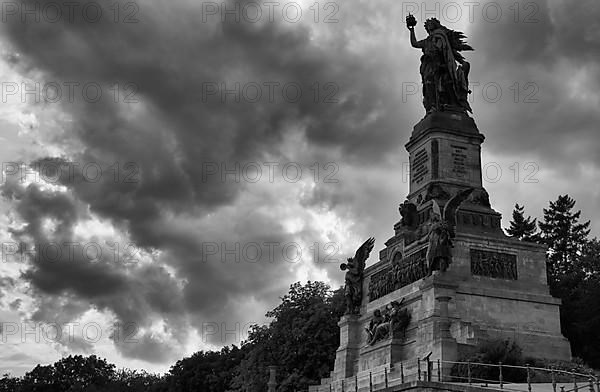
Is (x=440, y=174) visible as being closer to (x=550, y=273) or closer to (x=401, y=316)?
(x=401, y=316)

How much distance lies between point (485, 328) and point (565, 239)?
28.7 m

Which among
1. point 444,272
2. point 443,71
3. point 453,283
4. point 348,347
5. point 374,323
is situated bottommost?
point 348,347

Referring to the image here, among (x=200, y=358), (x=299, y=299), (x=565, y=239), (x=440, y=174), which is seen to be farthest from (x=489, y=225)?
(x=200, y=358)

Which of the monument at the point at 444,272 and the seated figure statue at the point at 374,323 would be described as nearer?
the monument at the point at 444,272

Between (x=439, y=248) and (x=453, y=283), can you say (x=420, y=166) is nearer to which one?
(x=439, y=248)

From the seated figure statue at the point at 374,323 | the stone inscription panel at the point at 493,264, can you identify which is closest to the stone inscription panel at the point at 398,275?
the seated figure statue at the point at 374,323

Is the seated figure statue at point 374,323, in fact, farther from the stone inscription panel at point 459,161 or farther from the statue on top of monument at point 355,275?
the stone inscription panel at point 459,161

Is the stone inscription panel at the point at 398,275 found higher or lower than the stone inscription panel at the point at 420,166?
lower

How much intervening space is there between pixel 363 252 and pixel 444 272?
27.3 feet

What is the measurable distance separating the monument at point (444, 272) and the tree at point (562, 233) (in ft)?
62.9

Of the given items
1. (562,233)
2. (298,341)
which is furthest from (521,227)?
(298,341)

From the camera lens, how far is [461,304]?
35875mm

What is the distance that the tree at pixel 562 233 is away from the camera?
198 ft

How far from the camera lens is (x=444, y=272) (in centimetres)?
3631
